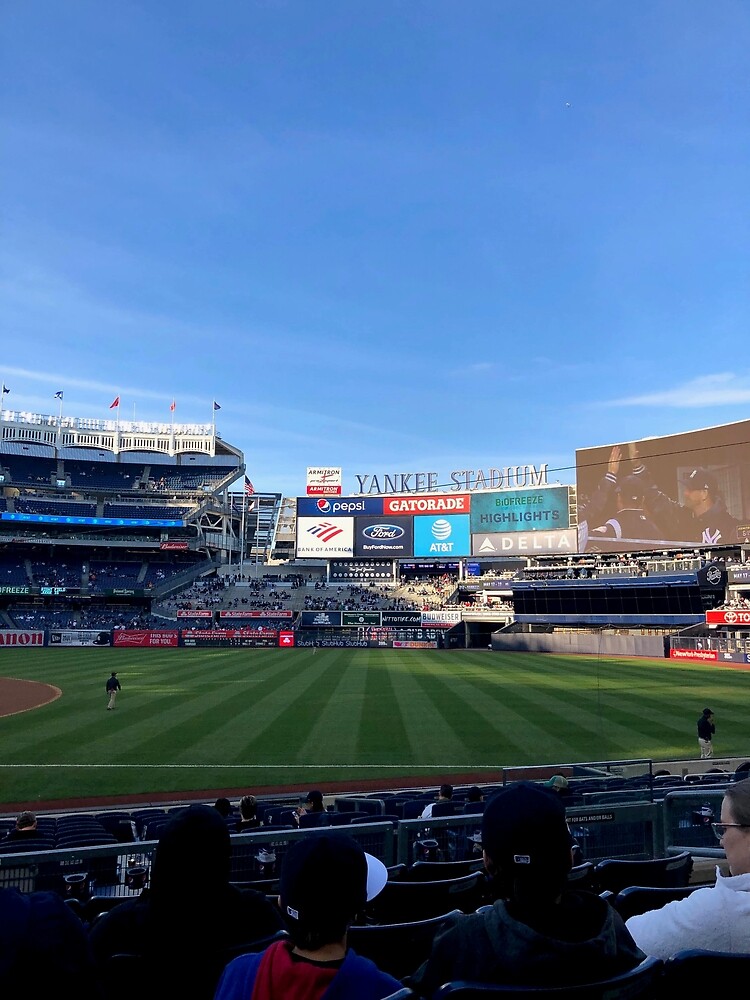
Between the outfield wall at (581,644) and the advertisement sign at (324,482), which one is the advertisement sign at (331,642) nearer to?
the outfield wall at (581,644)

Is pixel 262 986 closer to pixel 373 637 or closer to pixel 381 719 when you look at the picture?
pixel 381 719

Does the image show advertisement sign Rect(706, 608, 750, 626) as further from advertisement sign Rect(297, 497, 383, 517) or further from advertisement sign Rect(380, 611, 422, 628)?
advertisement sign Rect(297, 497, 383, 517)

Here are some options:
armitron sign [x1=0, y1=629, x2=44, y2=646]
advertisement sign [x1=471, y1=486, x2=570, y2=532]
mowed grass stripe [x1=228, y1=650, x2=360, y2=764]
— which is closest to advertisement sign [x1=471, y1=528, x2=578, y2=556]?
advertisement sign [x1=471, y1=486, x2=570, y2=532]

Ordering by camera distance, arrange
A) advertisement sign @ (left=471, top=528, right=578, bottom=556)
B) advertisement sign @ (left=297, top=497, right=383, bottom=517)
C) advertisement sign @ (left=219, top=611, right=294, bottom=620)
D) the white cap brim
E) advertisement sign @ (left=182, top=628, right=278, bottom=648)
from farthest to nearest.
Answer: advertisement sign @ (left=297, top=497, right=383, bottom=517) < advertisement sign @ (left=471, top=528, right=578, bottom=556) < advertisement sign @ (left=219, top=611, right=294, bottom=620) < advertisement sign @ (left=182, top=628, right=278, bottom=648) < the white cap brim

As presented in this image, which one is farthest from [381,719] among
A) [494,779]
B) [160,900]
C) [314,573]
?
[314,573]

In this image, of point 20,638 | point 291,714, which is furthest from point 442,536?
point 291,714

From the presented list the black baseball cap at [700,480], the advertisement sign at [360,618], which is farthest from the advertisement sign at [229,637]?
the black baseball cap at [700,480]

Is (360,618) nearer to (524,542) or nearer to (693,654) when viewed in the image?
(524,542)

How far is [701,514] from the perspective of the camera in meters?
60.6

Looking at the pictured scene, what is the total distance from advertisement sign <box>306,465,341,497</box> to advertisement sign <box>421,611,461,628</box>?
2152 cm

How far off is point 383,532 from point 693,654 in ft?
119

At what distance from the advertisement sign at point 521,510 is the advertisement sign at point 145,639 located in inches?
1289

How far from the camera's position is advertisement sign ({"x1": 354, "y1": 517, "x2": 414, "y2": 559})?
252 feet

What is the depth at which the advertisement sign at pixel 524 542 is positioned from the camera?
7062 centimetres
